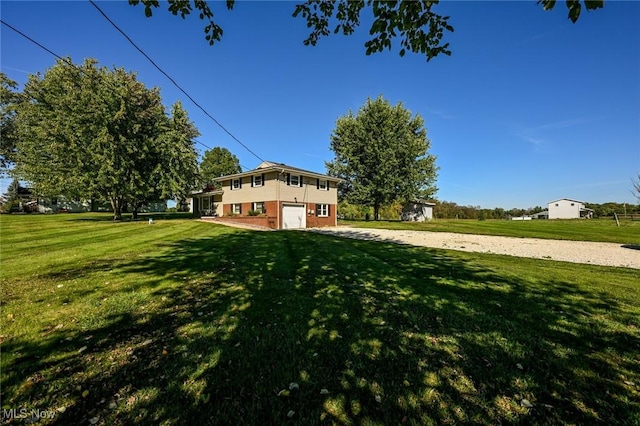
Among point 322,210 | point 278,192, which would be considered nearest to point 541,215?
point 322,210

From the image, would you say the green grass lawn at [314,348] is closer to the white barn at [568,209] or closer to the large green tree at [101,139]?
the large green tree at [101,139]

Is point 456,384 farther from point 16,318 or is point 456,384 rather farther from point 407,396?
point 16,318

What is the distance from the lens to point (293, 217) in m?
26.3

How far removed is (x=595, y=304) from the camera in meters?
4.87

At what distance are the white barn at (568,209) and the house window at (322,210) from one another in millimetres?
61265

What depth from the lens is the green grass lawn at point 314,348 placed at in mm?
2334

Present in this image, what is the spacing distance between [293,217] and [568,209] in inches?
2628

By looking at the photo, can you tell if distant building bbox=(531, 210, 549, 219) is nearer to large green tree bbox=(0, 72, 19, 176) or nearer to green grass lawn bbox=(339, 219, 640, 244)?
green grass lawn bbox=(339, 219, 640, 244)

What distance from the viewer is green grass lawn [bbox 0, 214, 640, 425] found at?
2334 mm

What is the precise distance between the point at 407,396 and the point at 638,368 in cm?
274

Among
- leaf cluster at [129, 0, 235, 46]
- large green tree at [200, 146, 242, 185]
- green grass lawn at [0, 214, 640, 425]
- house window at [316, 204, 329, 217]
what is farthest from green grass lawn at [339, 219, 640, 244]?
large green tree at [200, 146, 242, 185]

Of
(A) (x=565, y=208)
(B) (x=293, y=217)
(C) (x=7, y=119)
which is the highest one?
(C) (x=7, y=119)

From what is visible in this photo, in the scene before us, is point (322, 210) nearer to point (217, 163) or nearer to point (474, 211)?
point (217, 163)

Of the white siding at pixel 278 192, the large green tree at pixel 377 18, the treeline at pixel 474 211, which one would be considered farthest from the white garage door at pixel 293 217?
the large green tree at pixel 377 18
